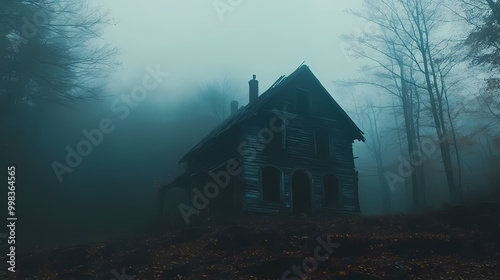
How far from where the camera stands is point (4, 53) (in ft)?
63.5

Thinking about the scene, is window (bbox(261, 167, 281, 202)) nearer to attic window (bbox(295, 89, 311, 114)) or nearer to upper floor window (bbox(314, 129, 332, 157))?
upper floor window (bbox(314, 129, 332, 157))

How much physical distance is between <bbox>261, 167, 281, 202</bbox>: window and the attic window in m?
4.53

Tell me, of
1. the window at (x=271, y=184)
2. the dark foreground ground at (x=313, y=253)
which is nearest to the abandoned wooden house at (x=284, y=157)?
the window at (x=271, y=184)

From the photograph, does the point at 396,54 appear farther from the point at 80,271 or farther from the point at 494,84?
the point at 80,271

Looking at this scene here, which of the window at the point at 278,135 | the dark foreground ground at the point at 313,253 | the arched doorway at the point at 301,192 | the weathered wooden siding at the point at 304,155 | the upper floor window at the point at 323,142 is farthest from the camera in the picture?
the upper floor window at the point at 323,142

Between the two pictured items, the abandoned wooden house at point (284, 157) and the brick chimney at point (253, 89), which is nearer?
the abandoned wooden house at point (284, 157)

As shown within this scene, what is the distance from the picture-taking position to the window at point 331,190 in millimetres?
20875

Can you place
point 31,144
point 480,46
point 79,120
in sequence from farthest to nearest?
point 79,120, point 31,144, point 480,46

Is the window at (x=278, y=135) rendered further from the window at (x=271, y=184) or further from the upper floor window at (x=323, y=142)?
the upper floor window at (x=323, y=142)

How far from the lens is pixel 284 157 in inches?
765

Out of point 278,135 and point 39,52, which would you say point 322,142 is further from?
point 39,52

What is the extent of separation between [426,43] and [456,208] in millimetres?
13036

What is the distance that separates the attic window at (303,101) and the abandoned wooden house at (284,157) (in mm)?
63

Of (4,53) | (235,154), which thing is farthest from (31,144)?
(235,154)
